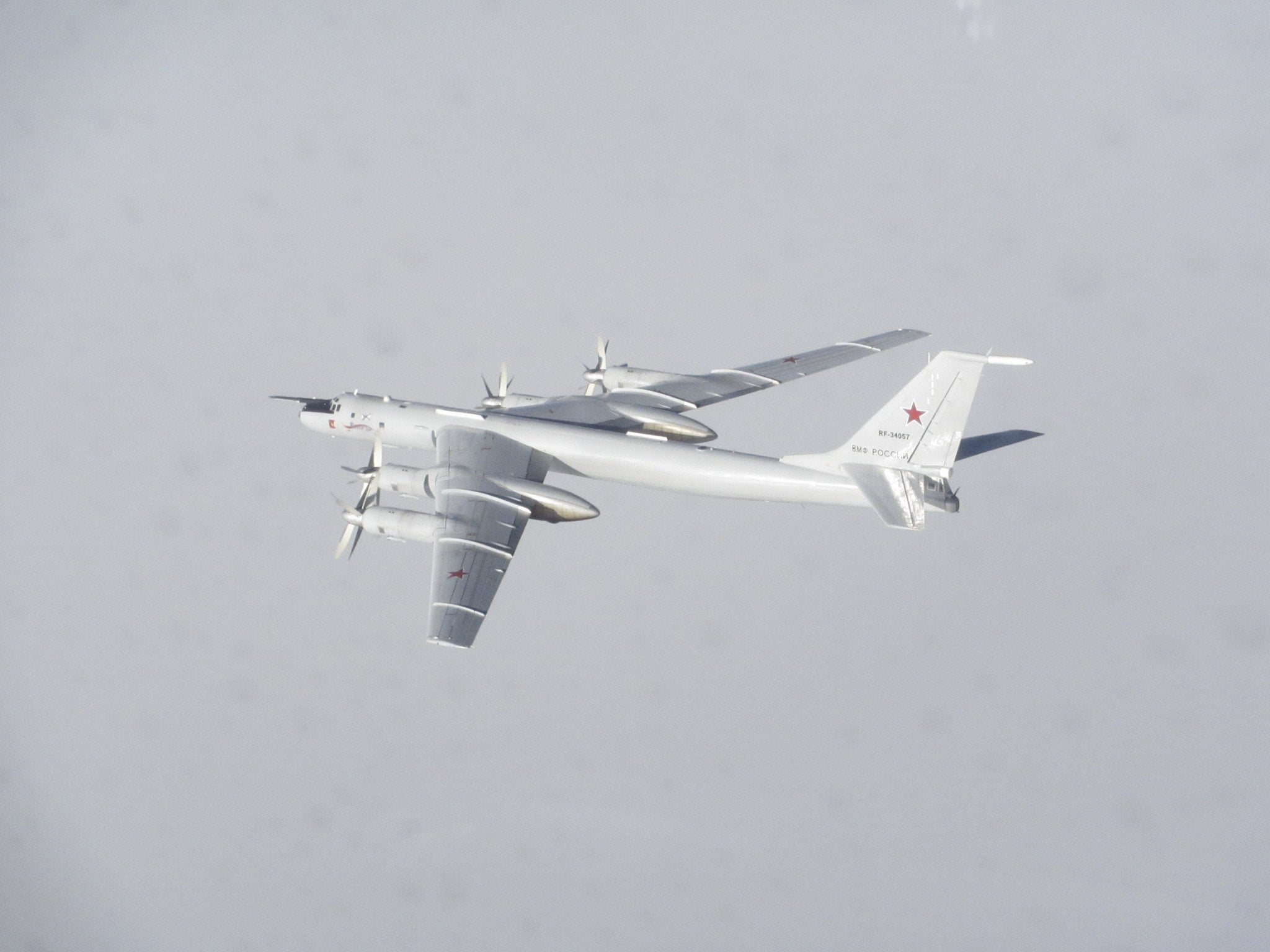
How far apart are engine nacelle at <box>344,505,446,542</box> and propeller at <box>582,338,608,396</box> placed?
14.5 metres

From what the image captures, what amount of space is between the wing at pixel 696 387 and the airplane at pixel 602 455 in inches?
3.6

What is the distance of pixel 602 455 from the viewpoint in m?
61.0

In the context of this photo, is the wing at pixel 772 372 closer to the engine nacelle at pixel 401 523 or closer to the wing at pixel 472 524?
the wing at pixel 472 524

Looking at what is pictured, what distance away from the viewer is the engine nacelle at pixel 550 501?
57375 millimetres

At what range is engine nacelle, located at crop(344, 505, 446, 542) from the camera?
55344 mm

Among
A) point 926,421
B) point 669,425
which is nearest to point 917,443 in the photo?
point 926,421

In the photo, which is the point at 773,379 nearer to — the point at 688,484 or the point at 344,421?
the point at 688,484

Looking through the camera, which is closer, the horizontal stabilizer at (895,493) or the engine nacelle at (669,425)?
the horizontal stabilizer at (895,493)

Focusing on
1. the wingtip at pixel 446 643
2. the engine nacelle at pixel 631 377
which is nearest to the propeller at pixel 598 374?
the engine nacelle at pixel 631 377

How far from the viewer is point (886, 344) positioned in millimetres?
68250

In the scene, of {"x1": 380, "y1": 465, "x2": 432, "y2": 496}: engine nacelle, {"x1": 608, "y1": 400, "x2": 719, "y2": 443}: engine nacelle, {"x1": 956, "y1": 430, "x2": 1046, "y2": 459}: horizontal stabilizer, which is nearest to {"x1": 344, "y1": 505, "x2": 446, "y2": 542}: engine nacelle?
{"x1": 380, "y1": 465, "x2": 432, "y2": 496}: engine nacelle

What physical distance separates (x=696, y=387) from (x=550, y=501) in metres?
11.9

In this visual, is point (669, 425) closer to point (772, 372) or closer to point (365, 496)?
point (772, 372)

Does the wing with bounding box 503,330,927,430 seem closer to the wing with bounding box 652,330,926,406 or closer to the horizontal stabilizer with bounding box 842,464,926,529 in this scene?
the wing with bounding box 652,330,926,406
